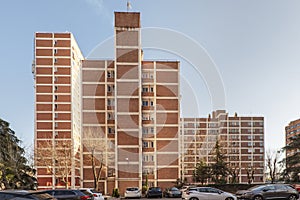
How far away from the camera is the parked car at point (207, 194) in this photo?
86.3 feet

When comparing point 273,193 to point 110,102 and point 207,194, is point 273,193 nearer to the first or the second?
point 207,194

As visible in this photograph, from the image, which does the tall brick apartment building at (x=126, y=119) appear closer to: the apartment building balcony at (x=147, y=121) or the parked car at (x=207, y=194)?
the apartment building balcony at (x=147, y=121)

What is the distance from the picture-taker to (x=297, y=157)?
4925 centimetres

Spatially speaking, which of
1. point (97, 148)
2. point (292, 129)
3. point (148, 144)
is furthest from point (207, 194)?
point (292, 129)

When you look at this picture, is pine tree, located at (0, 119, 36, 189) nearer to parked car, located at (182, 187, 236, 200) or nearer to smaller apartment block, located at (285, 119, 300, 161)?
parked car, located at (182, 187, 236, 200)

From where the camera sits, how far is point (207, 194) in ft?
87.4

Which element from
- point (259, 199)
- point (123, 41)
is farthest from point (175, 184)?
point (259, 199)

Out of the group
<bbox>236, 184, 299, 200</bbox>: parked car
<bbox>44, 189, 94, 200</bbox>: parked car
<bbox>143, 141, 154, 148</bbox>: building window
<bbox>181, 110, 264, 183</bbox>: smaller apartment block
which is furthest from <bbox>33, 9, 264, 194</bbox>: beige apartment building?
<bbox>181, 110, 264, 183</bbox>: smaller apartment block

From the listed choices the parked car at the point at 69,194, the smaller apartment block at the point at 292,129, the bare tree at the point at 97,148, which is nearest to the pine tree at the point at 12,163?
the parked car at the point at 69,194

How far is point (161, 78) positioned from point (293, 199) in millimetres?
38180

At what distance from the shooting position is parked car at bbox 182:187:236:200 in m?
26.3

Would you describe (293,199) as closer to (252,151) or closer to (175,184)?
(175,184)

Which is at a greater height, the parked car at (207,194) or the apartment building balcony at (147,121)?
the apartment building balcony at (147,121)

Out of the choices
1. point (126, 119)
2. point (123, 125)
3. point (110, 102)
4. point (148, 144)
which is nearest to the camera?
point (123, 125)
